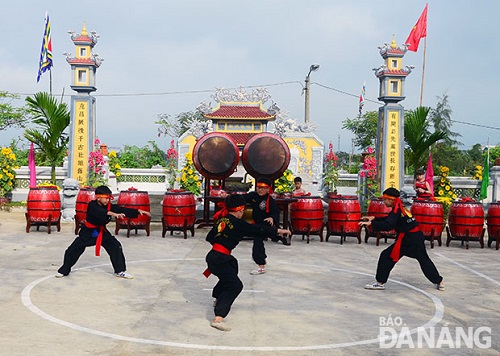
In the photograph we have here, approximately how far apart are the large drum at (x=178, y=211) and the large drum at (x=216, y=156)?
78cm

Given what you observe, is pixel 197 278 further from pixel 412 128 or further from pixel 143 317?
pixel 412 128

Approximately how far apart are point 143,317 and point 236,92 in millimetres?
16611

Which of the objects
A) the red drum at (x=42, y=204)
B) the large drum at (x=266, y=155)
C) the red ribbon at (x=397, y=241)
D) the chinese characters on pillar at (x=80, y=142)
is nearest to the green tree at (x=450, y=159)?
the large drum at (x=266, y=155)

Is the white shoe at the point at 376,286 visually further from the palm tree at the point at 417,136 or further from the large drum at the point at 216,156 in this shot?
the palm tree at the point at 417,136

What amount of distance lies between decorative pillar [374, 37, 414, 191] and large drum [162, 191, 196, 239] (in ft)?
23.6

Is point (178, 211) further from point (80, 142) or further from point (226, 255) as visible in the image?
point (80, 142)

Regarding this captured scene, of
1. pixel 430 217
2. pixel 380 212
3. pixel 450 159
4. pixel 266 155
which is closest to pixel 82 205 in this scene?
pixel 266 155

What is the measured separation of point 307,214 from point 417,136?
21.7ft

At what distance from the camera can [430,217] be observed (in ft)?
31.4

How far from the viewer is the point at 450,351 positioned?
408 cm

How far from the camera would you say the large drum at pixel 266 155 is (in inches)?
402

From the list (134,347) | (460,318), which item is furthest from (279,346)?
(460,318)

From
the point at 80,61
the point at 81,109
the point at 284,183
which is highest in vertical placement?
the point at 80,61

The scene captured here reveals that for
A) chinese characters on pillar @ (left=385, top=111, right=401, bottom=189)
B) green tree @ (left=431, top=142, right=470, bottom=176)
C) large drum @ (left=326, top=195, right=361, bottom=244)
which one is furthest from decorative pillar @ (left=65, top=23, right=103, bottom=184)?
green tree @ (left=431, top=142, right=470, bottom=176)
